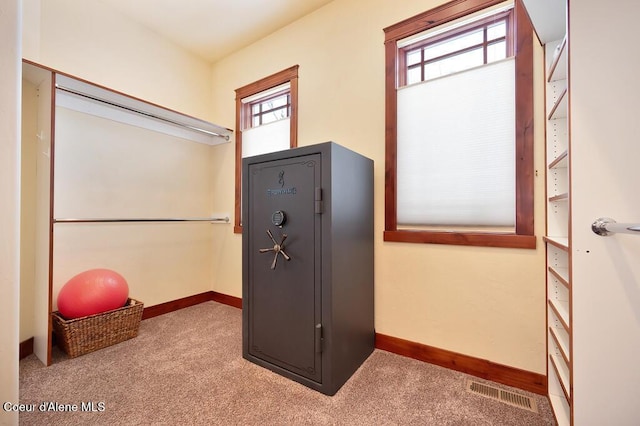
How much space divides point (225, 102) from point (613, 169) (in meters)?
3.73

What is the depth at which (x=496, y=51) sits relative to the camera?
1938 mm

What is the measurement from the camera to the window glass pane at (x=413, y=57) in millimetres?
2258

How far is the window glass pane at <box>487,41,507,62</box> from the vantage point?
191cm

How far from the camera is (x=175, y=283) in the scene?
3.22 metres

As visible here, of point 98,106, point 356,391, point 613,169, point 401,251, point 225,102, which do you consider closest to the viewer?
point 613,169

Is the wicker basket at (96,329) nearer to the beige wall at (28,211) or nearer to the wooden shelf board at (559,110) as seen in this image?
the beige wall at (28,211)

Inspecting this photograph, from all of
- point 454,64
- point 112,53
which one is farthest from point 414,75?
point 112,53

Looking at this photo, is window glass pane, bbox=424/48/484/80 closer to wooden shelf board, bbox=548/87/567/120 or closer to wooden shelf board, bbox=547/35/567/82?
wooden shelf board, bbox=547/35/567/82

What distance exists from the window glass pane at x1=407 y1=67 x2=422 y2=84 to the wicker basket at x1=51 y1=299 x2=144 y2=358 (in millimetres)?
→ 3162

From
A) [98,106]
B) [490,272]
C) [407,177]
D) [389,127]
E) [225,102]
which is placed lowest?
[490,272]

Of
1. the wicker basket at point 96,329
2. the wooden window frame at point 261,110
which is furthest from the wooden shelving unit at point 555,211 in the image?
the wicker basket at point 96,329

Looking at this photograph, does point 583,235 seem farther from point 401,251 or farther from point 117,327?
point 117,327

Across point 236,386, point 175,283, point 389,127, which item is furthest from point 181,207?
point 389,127

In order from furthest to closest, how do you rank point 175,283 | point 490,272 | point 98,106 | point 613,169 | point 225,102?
point 225,102
point 175,283
point 98,106
point 490,272
point 613,169
